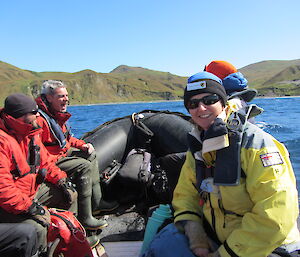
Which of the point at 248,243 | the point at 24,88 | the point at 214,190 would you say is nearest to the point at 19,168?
the point at 214,190

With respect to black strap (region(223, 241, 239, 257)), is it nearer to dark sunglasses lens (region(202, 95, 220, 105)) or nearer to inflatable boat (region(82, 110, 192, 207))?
dark sunglasses lens (region(202, 95, 220, 105))

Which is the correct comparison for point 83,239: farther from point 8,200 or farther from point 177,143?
point 177,143

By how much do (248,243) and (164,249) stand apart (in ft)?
1.59

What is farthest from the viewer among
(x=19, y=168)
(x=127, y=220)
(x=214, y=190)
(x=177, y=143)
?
(x=177, y=143)

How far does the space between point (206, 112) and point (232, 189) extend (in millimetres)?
414

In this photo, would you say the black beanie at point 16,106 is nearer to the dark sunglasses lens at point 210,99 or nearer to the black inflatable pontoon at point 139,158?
the dark sunglasses lens at point 210,99

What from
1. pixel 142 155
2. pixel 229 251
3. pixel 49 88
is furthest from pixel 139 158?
pixel 229 251

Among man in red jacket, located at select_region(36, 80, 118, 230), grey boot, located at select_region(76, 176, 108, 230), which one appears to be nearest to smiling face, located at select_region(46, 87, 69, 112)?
man in red jacket, located at select_region(36, 80, 118, 230)

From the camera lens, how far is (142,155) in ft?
12.4

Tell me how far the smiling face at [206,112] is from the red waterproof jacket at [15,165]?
126 centimetres

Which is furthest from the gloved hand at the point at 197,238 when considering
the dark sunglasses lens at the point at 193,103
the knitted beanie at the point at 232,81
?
the knitted beanie at the point at 232,81

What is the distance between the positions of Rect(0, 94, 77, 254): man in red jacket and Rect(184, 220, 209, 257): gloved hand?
1.01m

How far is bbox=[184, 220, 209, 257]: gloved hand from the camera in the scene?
4.82 ft

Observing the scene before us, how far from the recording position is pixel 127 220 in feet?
10.3
